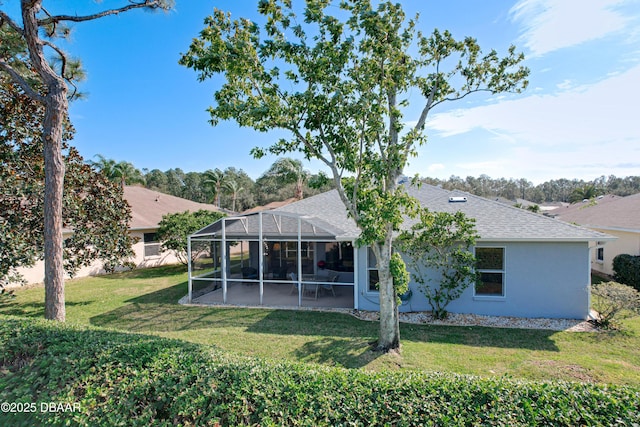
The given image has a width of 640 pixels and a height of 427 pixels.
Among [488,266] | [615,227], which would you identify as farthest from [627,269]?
[488,266]

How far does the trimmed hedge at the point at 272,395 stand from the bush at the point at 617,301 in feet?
21.5

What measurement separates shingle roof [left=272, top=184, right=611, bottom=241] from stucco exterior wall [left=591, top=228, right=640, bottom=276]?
7262 millimetres

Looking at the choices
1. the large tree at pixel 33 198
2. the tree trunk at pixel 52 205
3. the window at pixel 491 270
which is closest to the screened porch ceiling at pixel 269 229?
the large tree at pixel 33 198

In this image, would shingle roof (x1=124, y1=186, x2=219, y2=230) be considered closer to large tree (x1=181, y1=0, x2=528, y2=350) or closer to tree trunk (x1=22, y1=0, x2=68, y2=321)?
tree trunk (x1=22, y1=0, x2=68, y2=321)

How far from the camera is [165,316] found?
10.1 meters

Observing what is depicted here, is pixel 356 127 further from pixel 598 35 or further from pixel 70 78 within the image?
pixel 70 78

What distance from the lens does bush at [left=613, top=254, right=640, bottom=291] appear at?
12516mm

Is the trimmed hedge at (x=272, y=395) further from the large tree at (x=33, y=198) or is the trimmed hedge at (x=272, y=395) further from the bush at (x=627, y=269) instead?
the bush at (x=627, y=269)

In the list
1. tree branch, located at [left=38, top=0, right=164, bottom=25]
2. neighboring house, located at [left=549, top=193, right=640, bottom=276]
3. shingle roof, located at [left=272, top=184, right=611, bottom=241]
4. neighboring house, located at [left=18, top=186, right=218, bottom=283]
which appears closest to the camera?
tree branch, located at [left=38, top=0, right=164, bottom=25]

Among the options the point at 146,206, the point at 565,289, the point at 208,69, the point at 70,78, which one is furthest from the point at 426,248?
the point at 146,206

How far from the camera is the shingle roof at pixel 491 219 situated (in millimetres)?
9320

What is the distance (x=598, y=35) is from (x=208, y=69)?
381 inches

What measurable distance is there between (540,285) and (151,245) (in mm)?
21163

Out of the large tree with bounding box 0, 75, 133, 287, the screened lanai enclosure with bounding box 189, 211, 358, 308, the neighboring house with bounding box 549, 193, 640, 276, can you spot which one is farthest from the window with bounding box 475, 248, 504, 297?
the large tree with bounding box 0, 75, 133, 287
